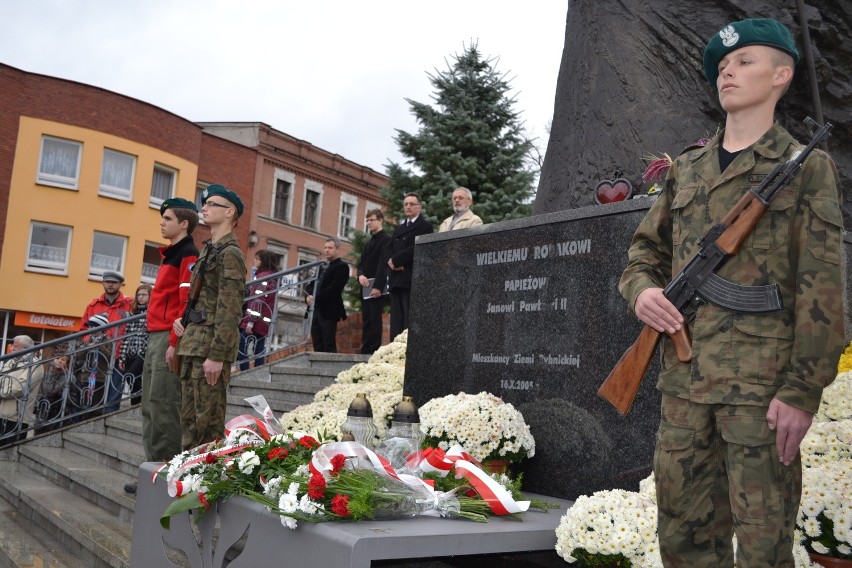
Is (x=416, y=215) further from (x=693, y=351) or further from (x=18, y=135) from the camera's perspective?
(x=18, y=135)

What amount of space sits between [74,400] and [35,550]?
580cm

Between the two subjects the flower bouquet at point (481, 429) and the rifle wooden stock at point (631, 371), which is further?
the flower bouquet at point (481, 429)

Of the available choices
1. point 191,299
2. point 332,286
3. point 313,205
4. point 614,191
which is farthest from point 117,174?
point 614,191

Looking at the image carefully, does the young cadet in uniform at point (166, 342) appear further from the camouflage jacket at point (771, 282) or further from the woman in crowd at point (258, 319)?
the woman in crowd at point (258, 319)

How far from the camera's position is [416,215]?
9.91 m

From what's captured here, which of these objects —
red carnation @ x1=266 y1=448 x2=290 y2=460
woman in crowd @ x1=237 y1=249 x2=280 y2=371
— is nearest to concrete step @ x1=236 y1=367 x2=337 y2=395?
woman in crowd @ x1=237 y1=249 x2=280 y2=371

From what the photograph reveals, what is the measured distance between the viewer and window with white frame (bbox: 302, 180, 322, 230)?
3644 centimetres

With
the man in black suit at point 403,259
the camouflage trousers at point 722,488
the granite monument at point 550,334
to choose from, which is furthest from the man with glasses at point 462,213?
the camouflage trousers at point 722,488

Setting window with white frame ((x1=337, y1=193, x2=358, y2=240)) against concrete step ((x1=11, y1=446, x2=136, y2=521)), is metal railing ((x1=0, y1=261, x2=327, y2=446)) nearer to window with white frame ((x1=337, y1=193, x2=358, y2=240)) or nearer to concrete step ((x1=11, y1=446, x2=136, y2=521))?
concrete step ((x1=11, y1=446, x2=136, y2=521))

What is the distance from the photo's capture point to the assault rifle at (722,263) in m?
2.41

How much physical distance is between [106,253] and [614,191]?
2570 centimetres

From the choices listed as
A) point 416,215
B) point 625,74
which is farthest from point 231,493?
point 416,215

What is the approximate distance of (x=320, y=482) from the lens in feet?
10.3

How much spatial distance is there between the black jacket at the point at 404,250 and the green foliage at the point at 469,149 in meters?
8.37
